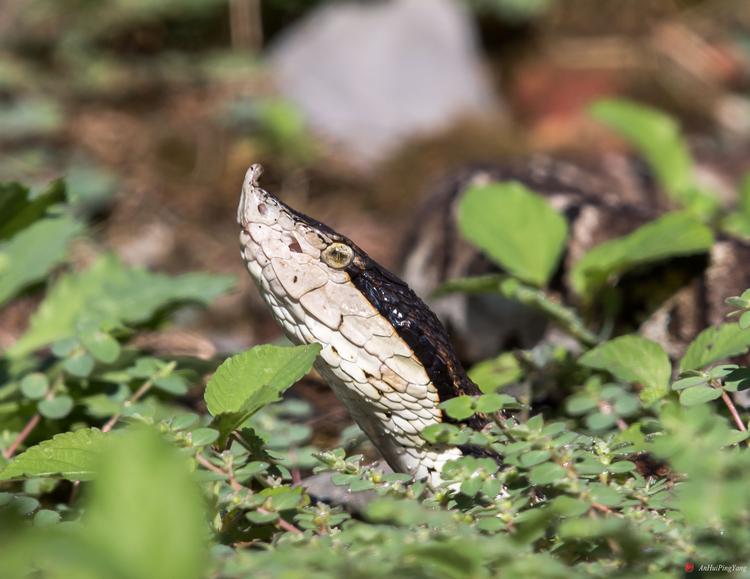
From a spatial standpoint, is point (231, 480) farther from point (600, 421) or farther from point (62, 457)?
point (600, 421)

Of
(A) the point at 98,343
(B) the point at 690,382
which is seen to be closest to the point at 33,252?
(A) the point at 98,343

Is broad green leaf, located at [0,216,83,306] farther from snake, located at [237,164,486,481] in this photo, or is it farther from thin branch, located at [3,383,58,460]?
snake, located at [237,164,486,481]

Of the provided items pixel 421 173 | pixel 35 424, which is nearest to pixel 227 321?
pixel 421 173

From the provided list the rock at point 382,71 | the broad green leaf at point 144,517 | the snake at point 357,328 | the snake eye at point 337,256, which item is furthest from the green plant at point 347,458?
the rock at point 382,71

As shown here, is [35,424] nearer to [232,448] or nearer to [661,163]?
[232,448]

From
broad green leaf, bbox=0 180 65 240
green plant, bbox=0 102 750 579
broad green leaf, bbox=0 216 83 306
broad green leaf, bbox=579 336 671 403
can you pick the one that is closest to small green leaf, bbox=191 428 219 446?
green plant, bbox=0 102 750 579

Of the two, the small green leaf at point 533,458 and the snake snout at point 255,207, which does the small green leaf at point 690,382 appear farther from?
the snake snout at point 255,207
